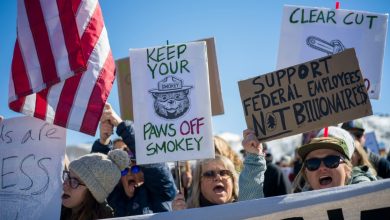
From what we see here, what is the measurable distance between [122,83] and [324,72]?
2.04 m

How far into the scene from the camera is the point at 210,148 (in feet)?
12.1

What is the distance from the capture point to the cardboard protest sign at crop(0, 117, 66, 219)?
3.61 meters

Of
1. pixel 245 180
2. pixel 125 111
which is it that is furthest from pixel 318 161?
pixel 125 111

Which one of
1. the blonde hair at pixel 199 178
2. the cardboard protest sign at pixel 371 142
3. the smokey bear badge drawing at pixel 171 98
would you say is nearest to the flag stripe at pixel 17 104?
the smokey bear badge drawing at pixel 171 98

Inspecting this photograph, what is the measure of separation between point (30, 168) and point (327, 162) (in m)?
2.21

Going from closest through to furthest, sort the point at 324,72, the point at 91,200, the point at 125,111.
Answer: the point at 324,72 < the point at 91,200 < the point at 125,111

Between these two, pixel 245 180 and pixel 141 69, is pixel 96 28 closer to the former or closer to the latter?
pixel 141 69

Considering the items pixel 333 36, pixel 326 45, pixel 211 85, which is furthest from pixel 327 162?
pixel 333 36

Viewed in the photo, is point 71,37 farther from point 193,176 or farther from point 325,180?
point 325,180

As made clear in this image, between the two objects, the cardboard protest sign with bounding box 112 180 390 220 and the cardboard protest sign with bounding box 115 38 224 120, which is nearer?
the cardboard protest sign with bounding box 112 180 390 220

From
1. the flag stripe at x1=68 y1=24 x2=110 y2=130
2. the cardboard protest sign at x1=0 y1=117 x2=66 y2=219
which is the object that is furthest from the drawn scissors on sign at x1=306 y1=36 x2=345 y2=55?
the cardboard protest sign at x1=0 y1=117 x2=66 y2=219

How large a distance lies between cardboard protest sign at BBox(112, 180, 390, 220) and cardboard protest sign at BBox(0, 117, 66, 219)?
1.07 m

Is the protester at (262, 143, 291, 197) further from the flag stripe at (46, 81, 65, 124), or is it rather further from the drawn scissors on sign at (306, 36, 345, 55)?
the flag stripe at (46, 81, 65, 124)

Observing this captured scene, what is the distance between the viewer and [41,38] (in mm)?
4109
